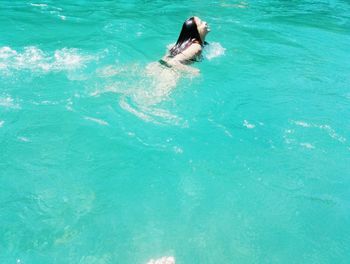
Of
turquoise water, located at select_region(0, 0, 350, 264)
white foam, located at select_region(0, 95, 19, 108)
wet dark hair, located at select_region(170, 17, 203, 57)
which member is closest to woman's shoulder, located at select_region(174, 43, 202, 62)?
wet dark hair, located at select_region(170, 17, 203, 57)

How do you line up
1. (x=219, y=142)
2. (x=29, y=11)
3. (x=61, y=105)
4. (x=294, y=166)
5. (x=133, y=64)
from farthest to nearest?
(x=29, y=11), (x=133, y=64), (x=61, y=105), (x=219, y=142), (x=294, y=166)

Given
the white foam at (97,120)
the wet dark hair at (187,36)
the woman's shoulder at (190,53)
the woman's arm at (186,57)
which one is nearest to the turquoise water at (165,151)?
the white foam at (97,120)

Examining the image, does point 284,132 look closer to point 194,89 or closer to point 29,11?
point 194,89

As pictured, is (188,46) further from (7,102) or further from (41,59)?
(7,102)

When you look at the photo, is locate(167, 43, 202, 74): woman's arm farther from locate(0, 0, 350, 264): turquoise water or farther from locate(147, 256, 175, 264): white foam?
locate(147, 256, 175, 264): white foam

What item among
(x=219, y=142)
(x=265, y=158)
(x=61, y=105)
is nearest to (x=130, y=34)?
(x=61, y=105)

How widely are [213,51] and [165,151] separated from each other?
463cm

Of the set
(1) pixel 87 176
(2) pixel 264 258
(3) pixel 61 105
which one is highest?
(3) pixel 61 105

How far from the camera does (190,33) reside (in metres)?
Result: 7.71

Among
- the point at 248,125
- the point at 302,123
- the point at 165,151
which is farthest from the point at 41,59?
the point at 302,123

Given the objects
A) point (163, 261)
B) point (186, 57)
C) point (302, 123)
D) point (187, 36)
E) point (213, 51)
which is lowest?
point (163, 261)

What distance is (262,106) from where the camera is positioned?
7332 mm

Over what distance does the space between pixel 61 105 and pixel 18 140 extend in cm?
119

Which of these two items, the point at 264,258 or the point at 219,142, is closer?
the point at 264,258
